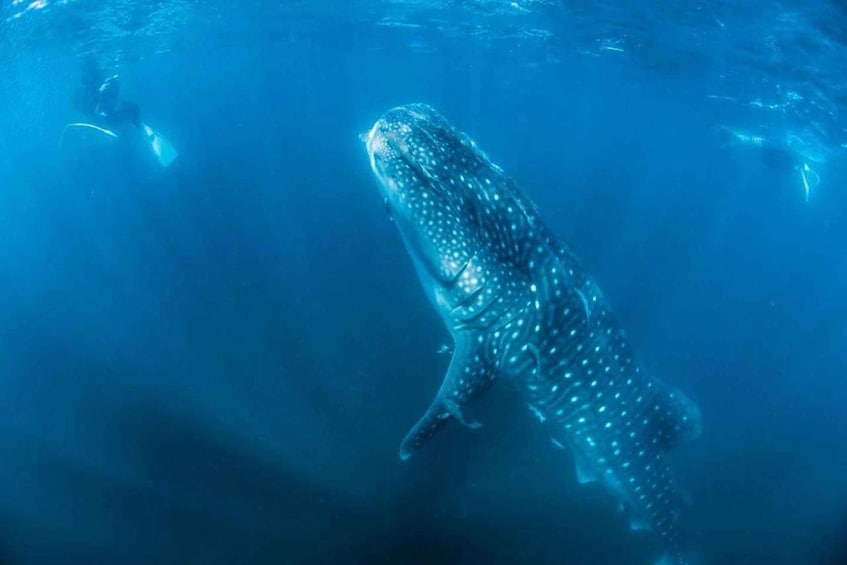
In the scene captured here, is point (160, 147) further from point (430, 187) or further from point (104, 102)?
point (430, 187)

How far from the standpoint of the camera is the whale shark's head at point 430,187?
436cm

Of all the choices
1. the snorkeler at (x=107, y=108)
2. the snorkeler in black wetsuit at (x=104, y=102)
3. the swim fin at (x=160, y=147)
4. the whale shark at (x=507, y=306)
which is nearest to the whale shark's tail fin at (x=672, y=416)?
the whale shark at (x=507, y=306)

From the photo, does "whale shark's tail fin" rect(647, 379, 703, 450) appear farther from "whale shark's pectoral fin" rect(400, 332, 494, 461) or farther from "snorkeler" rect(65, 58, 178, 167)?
"snorkeler" rect(65, 58, 178, 167)

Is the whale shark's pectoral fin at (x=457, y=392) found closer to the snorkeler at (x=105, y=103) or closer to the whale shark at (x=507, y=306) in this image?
the whale shark at (x=507, y=306)

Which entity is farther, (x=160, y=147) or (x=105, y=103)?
(x=160, y=147)

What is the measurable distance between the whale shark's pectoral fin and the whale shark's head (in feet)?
2.18

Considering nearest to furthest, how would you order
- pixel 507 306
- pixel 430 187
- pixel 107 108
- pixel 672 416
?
pixel 430 187 → pixel 507 306 → pixel 672 416 → pixel 107 108

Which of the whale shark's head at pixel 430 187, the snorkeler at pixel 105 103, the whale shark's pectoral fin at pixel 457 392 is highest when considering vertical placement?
the whale shark's head at pixel 430 187

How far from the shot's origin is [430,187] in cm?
437

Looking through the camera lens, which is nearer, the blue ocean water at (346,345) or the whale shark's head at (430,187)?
the whale shark's head at (430,187)

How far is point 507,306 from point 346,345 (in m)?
7.18

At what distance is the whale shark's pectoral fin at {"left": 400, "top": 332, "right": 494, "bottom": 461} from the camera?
4.54 meters

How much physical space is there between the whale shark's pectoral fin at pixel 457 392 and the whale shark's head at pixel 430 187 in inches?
26.2

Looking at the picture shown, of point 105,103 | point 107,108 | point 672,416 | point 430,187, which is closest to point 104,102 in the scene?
point 105,103
